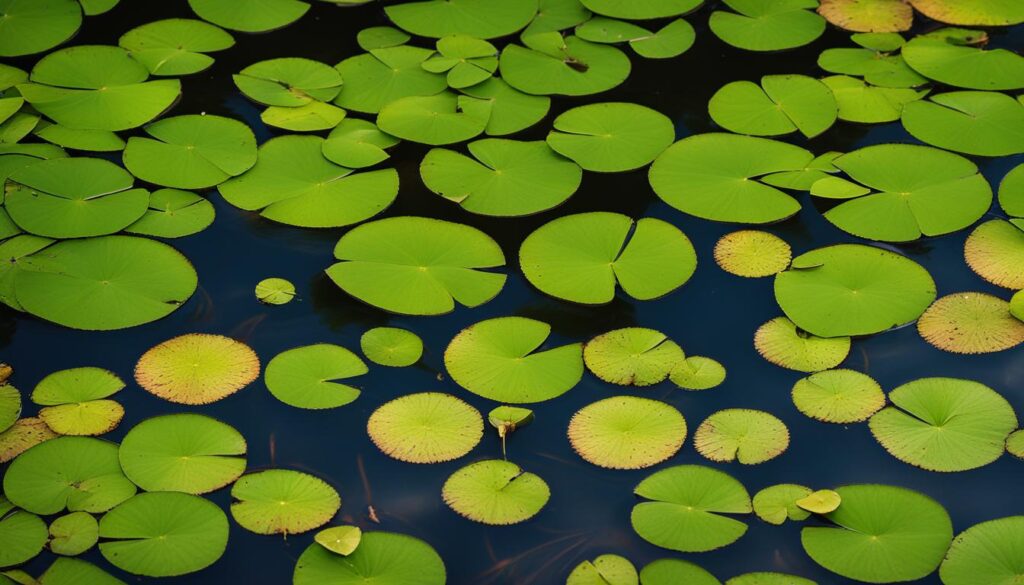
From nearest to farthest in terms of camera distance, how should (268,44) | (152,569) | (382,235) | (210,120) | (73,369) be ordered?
(152,569) < (73,369) < (382,235) < (210,120) < (268,44)

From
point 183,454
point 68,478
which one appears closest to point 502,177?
point 183,454

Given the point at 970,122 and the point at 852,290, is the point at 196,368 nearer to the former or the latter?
the point at 852,290

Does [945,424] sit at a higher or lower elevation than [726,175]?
lower

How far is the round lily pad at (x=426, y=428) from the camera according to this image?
3500 mm

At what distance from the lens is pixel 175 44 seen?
5105 millimetres

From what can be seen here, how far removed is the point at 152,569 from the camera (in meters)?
3.21

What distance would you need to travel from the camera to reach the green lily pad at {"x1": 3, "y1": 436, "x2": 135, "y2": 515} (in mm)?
3350

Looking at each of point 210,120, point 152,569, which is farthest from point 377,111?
point 152,569

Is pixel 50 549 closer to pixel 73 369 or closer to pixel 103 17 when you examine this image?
pixel 73 369

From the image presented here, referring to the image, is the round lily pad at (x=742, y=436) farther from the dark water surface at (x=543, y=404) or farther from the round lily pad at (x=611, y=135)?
the round lily pad at (x=611, y=135)

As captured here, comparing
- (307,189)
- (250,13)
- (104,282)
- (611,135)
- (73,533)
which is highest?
(250,13)

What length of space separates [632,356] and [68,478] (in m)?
1.93

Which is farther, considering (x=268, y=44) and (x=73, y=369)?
(x=268, y=44)

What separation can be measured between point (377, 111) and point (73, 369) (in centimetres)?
176
